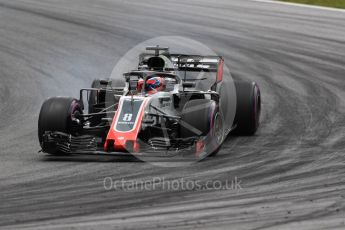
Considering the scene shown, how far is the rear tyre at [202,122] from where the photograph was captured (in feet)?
44.9

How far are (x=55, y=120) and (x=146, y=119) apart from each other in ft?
→ 4.35

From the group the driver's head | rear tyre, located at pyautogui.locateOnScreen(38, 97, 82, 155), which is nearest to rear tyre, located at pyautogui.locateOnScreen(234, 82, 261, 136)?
the driver's head

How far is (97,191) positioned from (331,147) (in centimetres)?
463

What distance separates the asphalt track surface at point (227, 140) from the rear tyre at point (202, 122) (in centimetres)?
27

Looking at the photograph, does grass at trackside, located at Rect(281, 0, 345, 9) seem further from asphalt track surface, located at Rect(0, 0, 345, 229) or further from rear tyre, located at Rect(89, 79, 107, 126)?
rear tyre, located at Rect(89, 79, 107, 126)

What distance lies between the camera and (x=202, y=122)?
13695 millimetres

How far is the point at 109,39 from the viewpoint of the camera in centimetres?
2561

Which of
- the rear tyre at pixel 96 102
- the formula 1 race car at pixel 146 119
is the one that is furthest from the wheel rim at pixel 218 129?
the rear tyre at pixel 96 102

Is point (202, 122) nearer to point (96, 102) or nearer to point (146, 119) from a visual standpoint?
point (146, 119)

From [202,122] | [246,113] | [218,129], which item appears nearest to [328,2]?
[246,113]

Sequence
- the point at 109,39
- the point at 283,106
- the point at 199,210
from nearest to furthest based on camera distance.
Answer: the point at 199,210 → the point at 283,106 → the point at 109,39

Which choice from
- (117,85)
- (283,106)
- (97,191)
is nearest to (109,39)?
(283,106)

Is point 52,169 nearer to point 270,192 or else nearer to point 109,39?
point 270,192

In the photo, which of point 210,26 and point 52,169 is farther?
point 210,26
